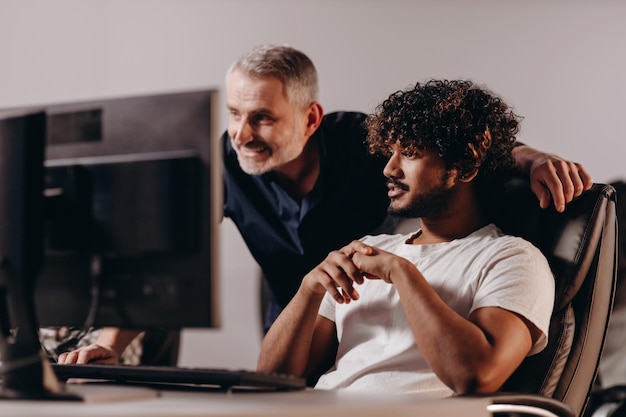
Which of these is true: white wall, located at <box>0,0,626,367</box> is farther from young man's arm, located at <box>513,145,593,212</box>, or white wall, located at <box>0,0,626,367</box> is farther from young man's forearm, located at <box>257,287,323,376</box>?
young man's forearm, located at <box>257,287,323,376</box>

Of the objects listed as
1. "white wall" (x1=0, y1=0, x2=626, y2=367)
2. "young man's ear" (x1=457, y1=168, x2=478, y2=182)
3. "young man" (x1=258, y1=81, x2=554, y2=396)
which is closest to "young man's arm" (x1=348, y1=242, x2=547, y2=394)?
"young man" (x1=258, y1=81, x2=554, y2=396)

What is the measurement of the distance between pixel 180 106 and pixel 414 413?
1.64 ft

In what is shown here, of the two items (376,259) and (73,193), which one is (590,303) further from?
(73,193)

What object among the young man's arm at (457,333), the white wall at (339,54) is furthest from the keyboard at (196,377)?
the white wall at (339,54)

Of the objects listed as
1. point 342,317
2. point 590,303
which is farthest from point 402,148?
point 590,303

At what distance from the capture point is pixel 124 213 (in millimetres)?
1071

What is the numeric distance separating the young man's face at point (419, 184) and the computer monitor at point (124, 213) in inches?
31.3

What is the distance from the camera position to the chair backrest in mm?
1571

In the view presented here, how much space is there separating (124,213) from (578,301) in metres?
0.97

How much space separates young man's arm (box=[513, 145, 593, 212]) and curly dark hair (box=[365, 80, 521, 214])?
0.38 ft

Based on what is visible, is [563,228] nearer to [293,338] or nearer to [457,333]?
[457,333]

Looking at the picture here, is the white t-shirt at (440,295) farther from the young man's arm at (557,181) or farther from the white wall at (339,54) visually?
the white wall at (339,54)

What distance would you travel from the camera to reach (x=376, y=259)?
4.94 ft

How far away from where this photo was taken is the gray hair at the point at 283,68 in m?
2.33
